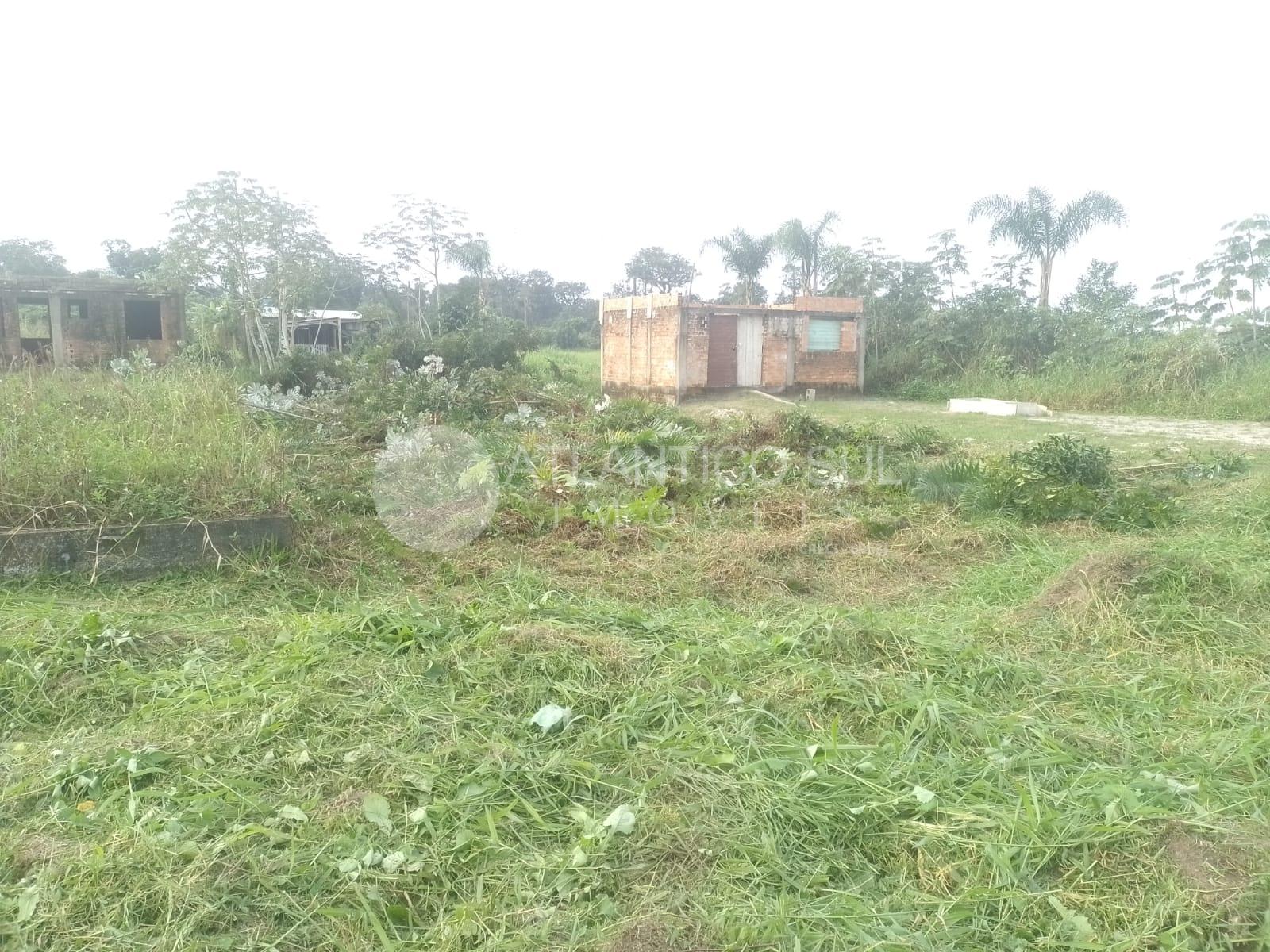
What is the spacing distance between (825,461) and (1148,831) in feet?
19.6

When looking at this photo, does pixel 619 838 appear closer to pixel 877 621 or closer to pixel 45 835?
pixel 45 835

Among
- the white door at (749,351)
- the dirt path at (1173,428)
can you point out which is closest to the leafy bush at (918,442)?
the dirt path at (1173,428)

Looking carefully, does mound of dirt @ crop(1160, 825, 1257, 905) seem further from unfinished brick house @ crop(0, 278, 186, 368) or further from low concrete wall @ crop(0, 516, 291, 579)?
unfinished brick house @ crop(0, 278, 186, 368)

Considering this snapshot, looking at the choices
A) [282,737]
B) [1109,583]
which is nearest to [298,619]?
[282,737]

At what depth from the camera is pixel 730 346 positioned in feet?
63.4

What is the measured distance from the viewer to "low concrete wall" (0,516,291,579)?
183 inches

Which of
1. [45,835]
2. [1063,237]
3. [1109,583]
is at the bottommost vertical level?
[45,835]

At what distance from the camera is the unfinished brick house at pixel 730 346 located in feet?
61.3

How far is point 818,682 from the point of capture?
3271 mm

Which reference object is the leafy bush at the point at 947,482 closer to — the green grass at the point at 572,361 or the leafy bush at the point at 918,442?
the leafy bush at the point at 918,442

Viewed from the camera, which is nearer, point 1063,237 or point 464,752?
point 464,752

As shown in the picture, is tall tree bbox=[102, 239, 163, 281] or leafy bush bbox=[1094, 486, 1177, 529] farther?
tall tree bbox=[102, 239, 163, 281]

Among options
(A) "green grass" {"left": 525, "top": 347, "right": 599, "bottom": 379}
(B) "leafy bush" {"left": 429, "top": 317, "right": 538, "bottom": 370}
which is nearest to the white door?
(A) "green grass" {"left": 525, "top": 347, "right": 599, "bottom": 379}

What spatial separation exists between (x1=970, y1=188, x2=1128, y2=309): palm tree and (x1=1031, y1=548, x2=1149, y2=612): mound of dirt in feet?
65.0
